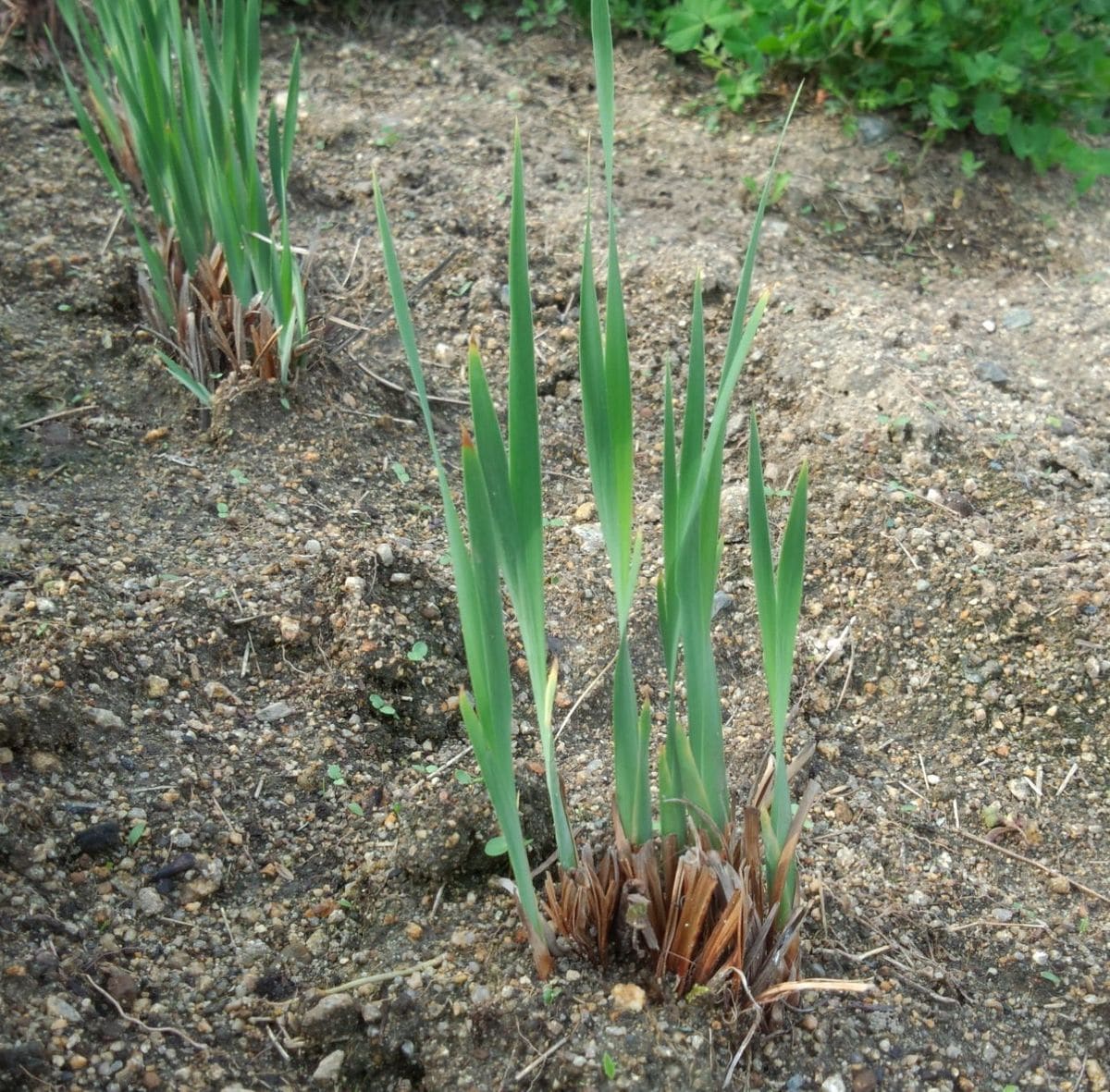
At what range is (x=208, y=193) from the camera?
1.98 m

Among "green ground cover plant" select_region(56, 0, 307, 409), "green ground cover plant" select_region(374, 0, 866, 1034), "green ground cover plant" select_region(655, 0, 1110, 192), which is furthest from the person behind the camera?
"green ground cover plant" select_region(655, 0, 1110, 192)

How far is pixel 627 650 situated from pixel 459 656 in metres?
0.68

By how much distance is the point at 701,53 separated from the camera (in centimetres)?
328

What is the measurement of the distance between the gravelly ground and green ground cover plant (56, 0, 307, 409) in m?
0.12

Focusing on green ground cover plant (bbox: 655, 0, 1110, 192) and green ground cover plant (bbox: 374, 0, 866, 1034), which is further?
green ground cover plant (bbox: 655, 0, 1110, 192)

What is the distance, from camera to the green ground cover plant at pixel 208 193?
6.36ft

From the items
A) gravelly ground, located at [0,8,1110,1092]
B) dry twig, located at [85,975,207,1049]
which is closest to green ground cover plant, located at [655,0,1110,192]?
gravelly ground, located at [0,8,1110,1092]

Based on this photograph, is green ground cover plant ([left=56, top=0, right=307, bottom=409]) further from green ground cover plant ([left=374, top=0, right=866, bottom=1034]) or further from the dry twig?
the dry twig

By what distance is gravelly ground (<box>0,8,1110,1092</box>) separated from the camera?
1.31 metres

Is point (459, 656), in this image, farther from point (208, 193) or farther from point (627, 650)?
point (208, 193)

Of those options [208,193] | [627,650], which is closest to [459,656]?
[627,650]

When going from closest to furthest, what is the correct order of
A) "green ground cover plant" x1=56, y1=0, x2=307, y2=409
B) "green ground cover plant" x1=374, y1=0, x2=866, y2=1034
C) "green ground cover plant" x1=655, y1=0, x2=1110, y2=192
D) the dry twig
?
"green ground cover plant" x1=374, y1=0, x2=866, y2=1034
the dry twig
"green ground cover plant" x1=56, y1=0, x2=307, y2=409
"green ground cover plant" x1=655, y1=0, x2=1110, y2=192

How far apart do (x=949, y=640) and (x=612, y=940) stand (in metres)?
0.81

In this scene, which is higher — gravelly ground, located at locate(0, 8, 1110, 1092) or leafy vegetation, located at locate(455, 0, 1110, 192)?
leafy vegetation, located at locate(455, 0, 1110, 192)
